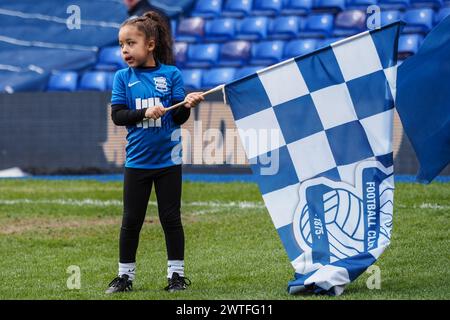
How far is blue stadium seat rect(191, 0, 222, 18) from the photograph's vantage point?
18.2 m

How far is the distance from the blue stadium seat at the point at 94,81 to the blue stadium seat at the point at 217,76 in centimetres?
179

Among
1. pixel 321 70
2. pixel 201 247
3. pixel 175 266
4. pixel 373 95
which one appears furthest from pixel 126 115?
pixel 201 247

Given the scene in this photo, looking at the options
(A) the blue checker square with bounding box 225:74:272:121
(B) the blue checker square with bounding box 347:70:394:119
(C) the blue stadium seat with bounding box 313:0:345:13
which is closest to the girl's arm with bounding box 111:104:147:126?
(A) the blue checker square with bounding box 225:74:272:121

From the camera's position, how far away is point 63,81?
1755 centimetres

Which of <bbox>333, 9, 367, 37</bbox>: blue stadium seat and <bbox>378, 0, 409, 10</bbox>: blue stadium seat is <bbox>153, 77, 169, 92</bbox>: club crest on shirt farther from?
<bbox>378, 0, 409, 10</bbox>: blue stadium seat

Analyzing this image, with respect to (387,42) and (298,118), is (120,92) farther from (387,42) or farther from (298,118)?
(387,42)

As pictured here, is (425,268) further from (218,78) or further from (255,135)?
(218,78)

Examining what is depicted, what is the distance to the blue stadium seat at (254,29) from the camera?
17484mm

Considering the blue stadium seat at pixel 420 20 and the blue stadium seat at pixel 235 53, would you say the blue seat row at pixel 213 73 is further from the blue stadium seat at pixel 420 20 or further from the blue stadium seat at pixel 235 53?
the blue stadium seat at pixel 420 20

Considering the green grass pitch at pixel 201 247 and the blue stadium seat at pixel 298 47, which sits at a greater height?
the blue stadium seat at pixel 298 47

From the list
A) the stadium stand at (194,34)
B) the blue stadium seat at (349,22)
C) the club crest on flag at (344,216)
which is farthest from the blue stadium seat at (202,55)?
the club crest on flag at (344,216)

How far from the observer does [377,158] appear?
5.54 metres

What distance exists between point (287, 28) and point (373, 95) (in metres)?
11.9
